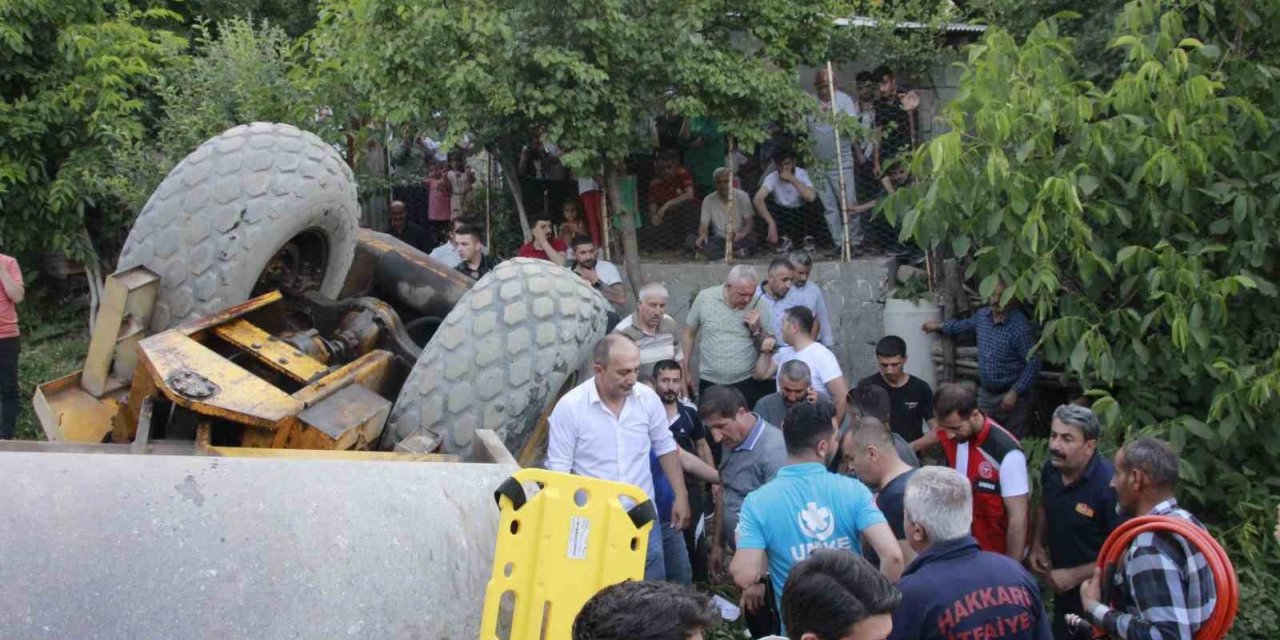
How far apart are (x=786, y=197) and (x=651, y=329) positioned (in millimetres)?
3623

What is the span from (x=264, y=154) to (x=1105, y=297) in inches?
167

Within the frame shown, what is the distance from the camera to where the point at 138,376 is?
16.3 ft

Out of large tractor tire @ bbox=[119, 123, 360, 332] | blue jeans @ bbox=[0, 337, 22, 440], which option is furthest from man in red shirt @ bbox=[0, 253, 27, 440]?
large tractor tire @ bbox=[119, 123, 360, 332]

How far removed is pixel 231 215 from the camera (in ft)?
18.4

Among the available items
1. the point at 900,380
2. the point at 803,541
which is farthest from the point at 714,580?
the point at 803,541

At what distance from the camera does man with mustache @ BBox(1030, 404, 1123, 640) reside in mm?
5359

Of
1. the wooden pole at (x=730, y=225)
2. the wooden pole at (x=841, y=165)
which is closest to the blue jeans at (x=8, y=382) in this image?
the wooden pole at (x=730, y=225)

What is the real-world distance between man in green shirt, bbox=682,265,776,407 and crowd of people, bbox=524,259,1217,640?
12 millimetres

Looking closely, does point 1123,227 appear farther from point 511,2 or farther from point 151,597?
point 151,597

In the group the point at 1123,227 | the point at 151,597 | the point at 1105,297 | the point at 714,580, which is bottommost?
the point at 714,580

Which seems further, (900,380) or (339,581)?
(900,380)

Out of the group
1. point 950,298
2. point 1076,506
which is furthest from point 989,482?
point 950,298

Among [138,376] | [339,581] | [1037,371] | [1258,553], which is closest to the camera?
[339,581]

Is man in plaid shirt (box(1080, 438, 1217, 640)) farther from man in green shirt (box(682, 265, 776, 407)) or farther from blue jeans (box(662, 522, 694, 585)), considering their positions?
man in green shirt (box(682, 265, 776, 407))
